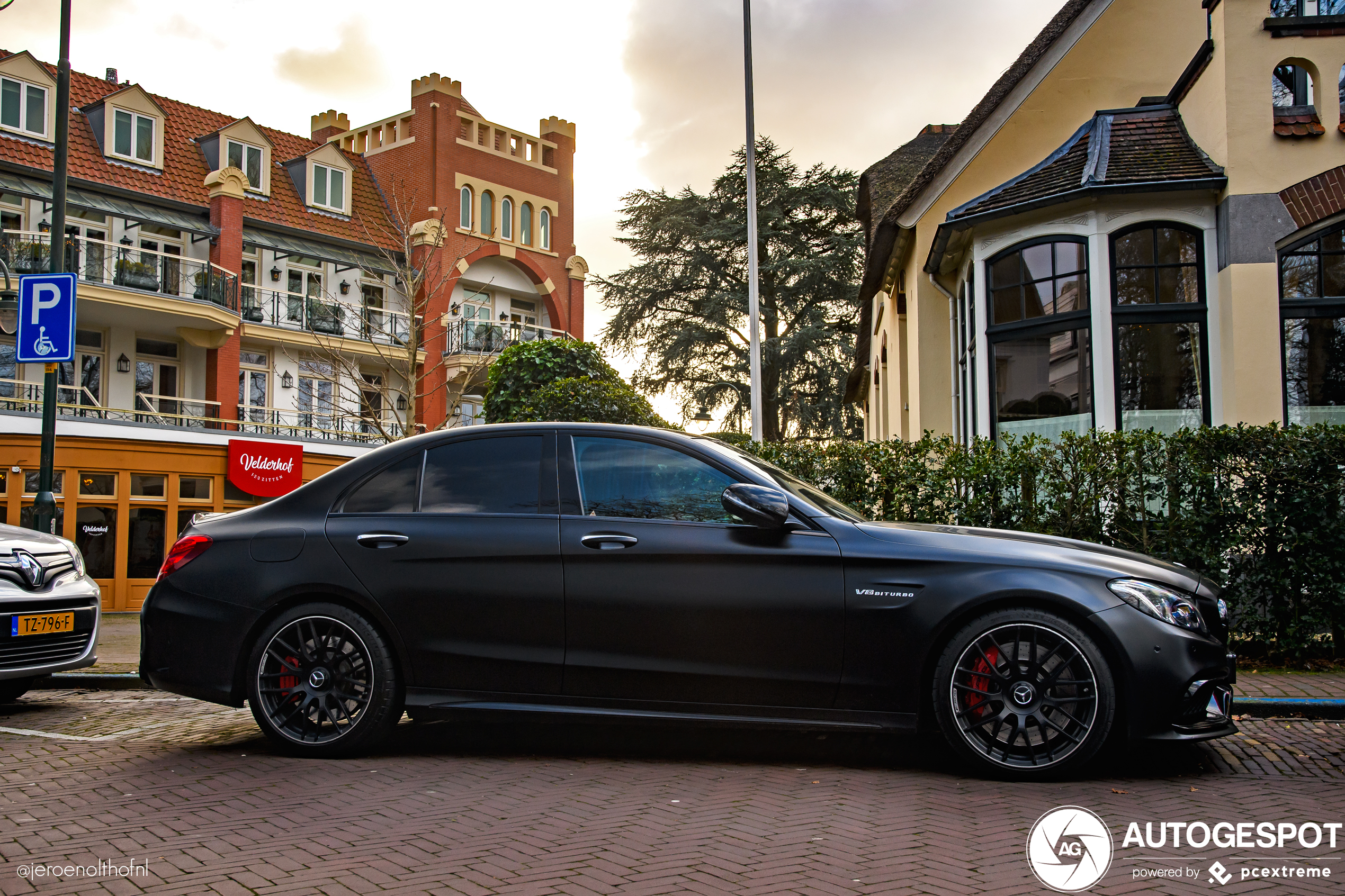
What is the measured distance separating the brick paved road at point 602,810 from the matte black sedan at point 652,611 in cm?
31

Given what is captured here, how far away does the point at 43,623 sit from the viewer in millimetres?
6836

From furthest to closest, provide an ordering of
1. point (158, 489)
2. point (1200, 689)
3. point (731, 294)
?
point (731, 294) → point (158, 489) → point (1200, 689)

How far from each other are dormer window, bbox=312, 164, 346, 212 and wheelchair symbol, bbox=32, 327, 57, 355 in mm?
23488

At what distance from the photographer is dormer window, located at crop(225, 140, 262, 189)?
101 feet

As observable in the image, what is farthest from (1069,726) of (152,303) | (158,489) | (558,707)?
(152,303)

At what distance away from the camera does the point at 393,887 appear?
3.43 metres

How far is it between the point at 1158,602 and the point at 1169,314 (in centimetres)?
878

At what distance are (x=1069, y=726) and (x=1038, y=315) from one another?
9.53 meters

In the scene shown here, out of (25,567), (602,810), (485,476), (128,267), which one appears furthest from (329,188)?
(602,810)

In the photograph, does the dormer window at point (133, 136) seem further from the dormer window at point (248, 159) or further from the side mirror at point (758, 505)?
the side mirror at point (758, 505)

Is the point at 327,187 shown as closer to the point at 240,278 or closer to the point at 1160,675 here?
the point at 240,278

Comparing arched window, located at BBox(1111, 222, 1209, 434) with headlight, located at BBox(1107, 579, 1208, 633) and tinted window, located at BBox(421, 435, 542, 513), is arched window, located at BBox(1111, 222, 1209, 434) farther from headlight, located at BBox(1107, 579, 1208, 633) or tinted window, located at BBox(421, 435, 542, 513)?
tinted window, located at BBox(421, 435, 542, 513)

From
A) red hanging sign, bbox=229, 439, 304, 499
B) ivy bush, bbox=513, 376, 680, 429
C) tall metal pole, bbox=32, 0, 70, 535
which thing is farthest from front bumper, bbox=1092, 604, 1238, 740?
red hanging sign, bbox=229, 439, 304, 499

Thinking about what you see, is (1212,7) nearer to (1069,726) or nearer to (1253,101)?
(1253,101)
